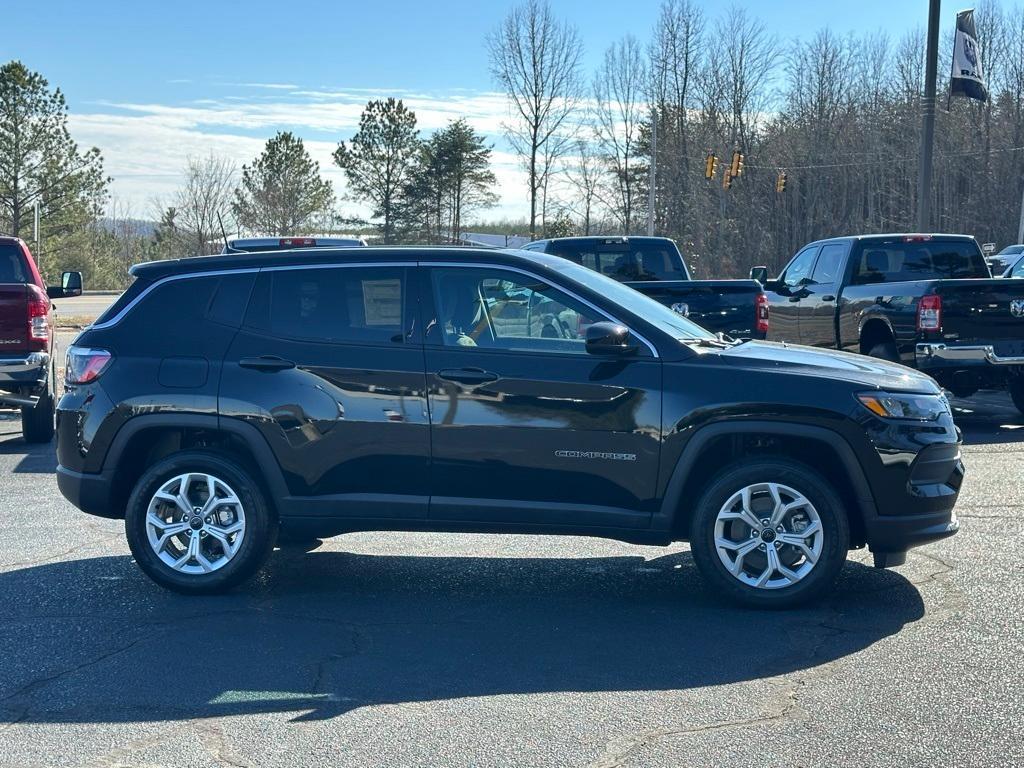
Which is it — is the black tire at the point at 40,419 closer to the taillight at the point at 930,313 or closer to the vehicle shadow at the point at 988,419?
the taillight at the point at 930,313

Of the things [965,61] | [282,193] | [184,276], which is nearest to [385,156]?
[282,193]

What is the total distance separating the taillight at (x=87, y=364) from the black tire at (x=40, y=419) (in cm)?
591

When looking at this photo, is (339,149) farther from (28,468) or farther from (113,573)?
(113,573)

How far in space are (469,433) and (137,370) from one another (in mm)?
1884

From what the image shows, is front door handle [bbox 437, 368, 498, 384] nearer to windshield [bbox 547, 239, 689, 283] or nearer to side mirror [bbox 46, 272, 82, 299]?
side mirror [bbox 46, 272, 82, 299]

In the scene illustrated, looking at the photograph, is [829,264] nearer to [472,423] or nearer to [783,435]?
[783,435]

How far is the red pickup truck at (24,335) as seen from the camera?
11.3 m

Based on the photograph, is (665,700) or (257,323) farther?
(257,323)

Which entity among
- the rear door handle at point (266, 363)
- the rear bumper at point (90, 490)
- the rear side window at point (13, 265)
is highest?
the rear side window at point (13, 265)

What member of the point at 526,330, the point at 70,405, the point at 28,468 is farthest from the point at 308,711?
the point at 28,468

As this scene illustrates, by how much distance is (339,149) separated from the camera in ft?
204

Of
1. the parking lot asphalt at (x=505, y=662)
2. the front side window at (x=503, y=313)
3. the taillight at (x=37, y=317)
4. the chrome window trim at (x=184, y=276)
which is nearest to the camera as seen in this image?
the parking lot asphalt at (x=505, y=662)

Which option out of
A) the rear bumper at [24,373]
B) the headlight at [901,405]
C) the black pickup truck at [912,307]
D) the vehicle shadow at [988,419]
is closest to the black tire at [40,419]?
the rear bumper at [24,373]

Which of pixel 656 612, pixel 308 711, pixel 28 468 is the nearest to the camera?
Result: pixel 308 711
